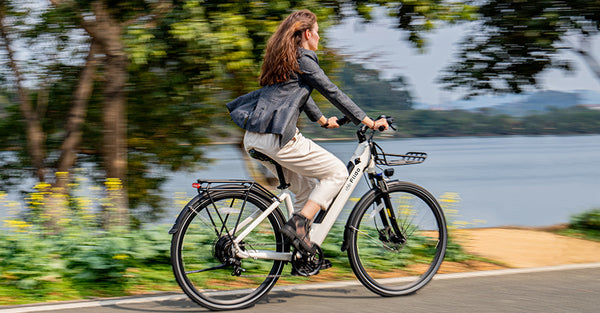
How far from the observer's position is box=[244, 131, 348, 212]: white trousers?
404 cm

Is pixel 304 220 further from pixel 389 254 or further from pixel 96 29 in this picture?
pixel 96 29

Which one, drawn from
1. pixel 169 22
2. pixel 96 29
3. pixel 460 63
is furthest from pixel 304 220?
pixel 460 63

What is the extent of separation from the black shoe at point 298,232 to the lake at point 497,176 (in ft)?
2.52

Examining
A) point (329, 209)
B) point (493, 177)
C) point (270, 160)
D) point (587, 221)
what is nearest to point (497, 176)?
point (493, 177)

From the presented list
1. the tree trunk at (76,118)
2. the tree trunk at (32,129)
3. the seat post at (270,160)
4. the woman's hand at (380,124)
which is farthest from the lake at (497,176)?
the tree trunk at (32,129)

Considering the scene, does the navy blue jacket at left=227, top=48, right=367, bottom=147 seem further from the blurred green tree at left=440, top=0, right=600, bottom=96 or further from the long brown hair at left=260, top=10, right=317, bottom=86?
the blurred green tree at left=440, top=0, right=600, bottom=96

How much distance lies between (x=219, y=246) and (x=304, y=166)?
2.39 ft

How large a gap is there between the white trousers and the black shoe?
153 millimetres

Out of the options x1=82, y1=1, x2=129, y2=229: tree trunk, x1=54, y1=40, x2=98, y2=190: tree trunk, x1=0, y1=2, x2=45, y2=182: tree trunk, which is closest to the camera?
x1=82, y1=1, x2=129, y2=229: tree trunk

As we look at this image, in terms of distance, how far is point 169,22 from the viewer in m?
6.01

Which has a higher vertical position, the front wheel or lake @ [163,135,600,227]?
the front wheel

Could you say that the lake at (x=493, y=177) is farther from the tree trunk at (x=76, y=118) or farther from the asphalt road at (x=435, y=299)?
the asphalt road at (x=435, y=299)

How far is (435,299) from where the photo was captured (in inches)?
170

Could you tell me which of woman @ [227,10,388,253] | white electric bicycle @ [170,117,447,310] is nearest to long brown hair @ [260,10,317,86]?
woman @ [227,10,388,253]
